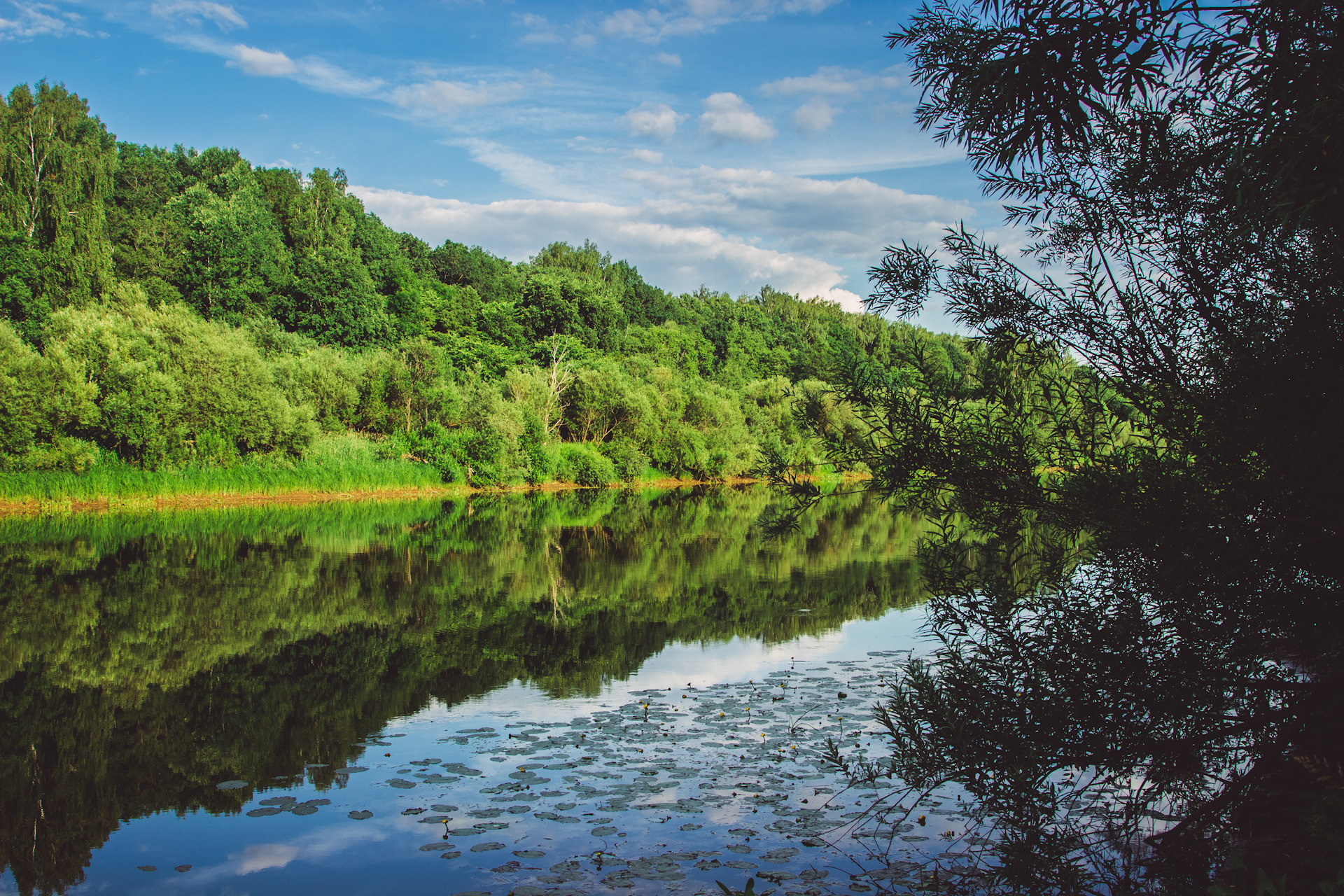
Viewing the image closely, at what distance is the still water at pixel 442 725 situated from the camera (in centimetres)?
656

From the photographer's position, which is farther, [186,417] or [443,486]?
[443,486]

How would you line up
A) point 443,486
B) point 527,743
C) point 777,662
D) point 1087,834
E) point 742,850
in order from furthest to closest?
A: point 443,486
point 777,662
point 527,743
point 742,850
point 1087,834

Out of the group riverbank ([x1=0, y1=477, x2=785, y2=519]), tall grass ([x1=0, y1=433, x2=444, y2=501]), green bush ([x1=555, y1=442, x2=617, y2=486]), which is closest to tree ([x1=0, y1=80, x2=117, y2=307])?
tall grass ([x1=0, y1=433, x2=444, y2=501])

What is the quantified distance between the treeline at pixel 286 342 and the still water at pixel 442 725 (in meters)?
7.30

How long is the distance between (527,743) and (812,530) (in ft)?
75.9

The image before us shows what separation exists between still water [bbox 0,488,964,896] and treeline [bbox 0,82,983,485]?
24.0ft

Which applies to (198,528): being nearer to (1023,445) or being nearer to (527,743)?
(527,743)

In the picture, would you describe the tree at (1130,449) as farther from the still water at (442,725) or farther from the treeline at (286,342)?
the treeline at (286,342)

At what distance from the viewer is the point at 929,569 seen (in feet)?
18.5

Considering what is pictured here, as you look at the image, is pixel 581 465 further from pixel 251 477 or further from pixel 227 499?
pixel 227 499

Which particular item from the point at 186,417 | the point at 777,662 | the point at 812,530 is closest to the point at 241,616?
the point at 777,662

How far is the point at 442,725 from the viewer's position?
9836mm

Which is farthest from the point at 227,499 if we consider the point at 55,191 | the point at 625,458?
the point at 55,191

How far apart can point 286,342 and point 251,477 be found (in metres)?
22.1
